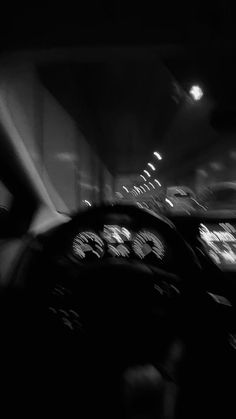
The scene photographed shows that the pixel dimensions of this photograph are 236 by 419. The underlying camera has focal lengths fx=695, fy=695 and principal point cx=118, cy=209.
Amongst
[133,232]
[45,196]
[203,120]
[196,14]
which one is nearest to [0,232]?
[45,196]

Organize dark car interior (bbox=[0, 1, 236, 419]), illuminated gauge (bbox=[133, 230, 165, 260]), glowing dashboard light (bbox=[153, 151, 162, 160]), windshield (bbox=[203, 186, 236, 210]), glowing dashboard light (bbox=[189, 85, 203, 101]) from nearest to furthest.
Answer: dark car interior (bbox=[0, 1, 236, 419])
illuminated gauge (bbox=[133, 230, 165, 260])
windshield (bbox=[203, 186, 236, 210])
glowing dashboard light (bbox=[189, 85, 203, 101])
glowing dashboard light (bbox=[153, 151, 162, 160])

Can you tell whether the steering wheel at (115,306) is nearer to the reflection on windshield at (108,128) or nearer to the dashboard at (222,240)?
the reflection on windshield at (108,128)

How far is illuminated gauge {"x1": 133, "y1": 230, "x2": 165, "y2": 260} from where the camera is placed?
2693 millimetres

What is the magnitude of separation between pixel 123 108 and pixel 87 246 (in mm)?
24795

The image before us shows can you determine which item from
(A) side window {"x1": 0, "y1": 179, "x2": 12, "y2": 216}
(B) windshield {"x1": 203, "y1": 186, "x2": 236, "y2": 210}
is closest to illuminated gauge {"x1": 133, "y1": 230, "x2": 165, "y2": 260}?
(A) side window {"x1": 0, "y1": 179, "x2": 12, "y2": 216}

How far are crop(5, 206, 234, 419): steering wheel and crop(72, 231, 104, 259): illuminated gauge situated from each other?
5 centimetres

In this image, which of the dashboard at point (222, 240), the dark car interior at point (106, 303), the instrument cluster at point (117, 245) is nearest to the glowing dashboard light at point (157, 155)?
the dashboard at point (222, 240)

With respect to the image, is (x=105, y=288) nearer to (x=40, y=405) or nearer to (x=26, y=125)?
(x=40, y=405)

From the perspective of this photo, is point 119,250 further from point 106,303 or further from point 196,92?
point 196,92

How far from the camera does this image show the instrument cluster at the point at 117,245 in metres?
2.74

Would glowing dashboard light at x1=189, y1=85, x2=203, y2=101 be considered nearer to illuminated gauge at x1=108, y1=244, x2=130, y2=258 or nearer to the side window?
the side window

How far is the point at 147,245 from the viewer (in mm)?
2781

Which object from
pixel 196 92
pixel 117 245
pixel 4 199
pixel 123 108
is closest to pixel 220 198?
pixel 4 199

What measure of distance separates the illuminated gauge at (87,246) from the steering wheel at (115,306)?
0.16 ft
